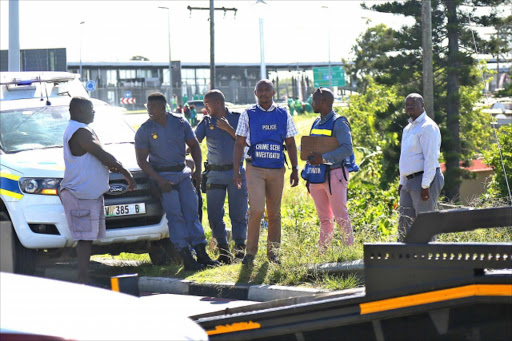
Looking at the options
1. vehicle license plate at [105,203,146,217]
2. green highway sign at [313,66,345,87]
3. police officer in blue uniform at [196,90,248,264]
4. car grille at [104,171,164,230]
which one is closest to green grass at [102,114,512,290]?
police officer in blue uniform at [196,90,248,264]

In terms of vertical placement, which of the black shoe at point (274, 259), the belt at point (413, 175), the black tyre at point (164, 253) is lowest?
the black tyre at point (164, 253)

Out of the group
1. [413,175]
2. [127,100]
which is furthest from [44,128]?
[127,100]

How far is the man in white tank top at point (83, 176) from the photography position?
26.2ft

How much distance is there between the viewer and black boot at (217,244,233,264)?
31.1ft

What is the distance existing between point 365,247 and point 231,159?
5.70 m

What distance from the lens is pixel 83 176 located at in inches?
316

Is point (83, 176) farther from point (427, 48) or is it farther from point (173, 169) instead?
point (427, 48)

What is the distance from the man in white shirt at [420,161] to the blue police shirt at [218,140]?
78.5 inches

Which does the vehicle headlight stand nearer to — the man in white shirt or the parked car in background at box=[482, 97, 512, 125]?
the man in white shirt

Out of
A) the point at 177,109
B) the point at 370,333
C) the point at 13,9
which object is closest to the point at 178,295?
the point at 370,333

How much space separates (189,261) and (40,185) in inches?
72.5

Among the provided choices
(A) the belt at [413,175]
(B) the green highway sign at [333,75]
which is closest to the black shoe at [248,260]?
(A) the belt at [413,175]

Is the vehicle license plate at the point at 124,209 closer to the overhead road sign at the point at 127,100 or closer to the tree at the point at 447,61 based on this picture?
the tree at the point at 447,61

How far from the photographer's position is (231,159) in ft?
31.3
